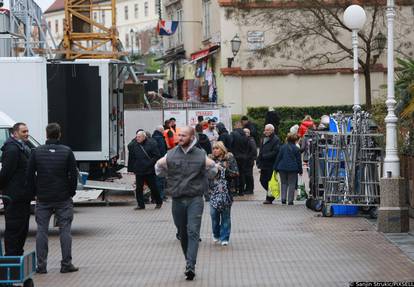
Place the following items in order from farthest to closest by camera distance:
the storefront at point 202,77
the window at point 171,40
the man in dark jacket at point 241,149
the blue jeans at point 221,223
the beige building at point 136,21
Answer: the beige building at point 136,21 < the window at point 171,40 < the storefront at point 202,77 < the man in dark jacket at point 241,149 < the blue jeans at point 221,223

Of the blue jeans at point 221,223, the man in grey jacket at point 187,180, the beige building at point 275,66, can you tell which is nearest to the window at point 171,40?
the beige building at point 275,66

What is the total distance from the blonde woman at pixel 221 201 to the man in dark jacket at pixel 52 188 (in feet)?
9.67

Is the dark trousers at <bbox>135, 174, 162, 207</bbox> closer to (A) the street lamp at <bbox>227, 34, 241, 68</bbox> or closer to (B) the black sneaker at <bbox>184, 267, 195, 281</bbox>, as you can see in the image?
(B) the black sneaker at <bbox>184, 267, 195, 281</bbox>

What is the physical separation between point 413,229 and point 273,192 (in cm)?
622

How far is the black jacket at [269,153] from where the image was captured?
23000mm

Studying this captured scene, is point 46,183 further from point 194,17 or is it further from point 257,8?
point 194,17

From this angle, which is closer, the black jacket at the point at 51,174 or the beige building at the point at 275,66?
the black jacket at the point at 51,174

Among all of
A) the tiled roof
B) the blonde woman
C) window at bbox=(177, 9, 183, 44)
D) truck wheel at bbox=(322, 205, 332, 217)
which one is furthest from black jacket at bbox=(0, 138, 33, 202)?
the tiled roof

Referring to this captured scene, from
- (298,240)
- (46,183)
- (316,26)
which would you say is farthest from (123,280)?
(316,26)

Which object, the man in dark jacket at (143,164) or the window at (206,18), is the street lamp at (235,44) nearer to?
the window at (206,18)

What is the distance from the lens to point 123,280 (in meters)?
12.3

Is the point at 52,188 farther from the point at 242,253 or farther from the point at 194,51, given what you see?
the point at 194,51

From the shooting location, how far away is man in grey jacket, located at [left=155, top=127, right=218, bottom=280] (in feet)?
40.4

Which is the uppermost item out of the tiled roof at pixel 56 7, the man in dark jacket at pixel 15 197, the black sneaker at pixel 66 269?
the tiled roof at pixel 56 7
